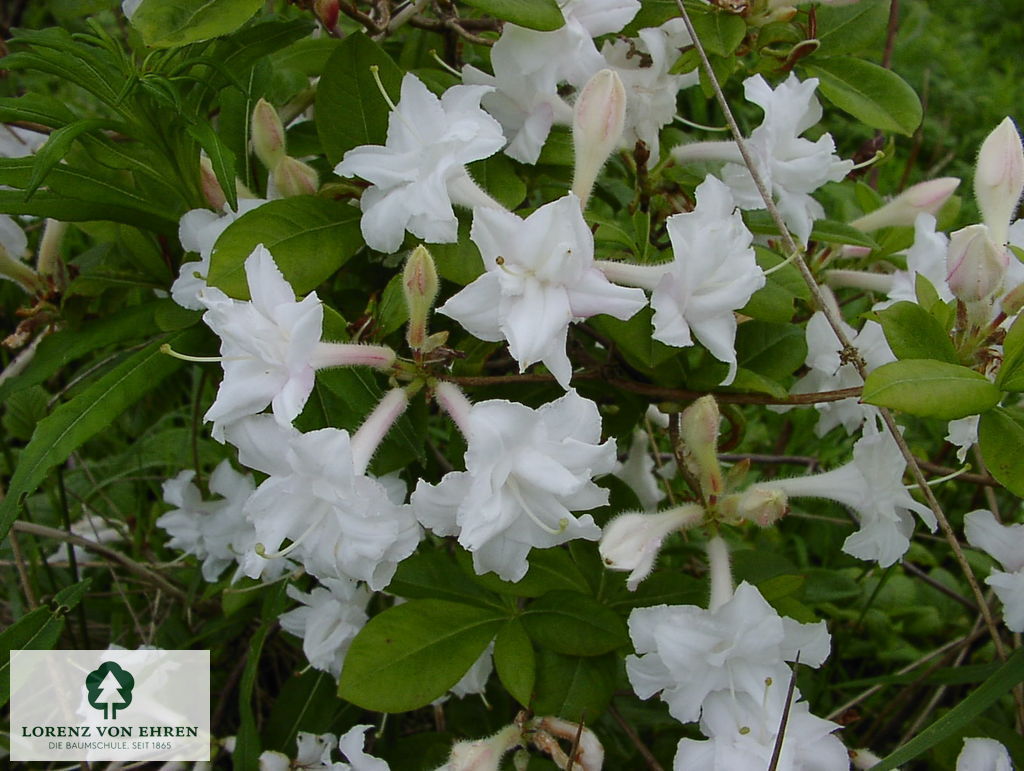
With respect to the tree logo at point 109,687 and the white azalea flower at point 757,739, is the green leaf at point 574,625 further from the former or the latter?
the tree logo at point 109,687

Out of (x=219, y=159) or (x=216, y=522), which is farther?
(x=216, y=522)

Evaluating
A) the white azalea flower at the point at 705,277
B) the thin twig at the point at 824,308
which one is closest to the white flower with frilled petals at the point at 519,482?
the white azalea flower at the point at 705,277

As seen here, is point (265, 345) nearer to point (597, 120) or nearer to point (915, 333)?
point (597, 120)

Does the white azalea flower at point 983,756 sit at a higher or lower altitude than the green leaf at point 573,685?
lower

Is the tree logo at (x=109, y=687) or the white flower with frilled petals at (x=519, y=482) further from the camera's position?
the tree logo at (x=109, y=687)

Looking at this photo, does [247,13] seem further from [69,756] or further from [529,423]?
[69,756]

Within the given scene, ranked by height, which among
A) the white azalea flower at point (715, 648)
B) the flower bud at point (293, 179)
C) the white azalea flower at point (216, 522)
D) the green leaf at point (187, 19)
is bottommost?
the white azalea flower at point (216, 522)

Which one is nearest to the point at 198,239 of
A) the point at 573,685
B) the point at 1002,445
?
the point at 573,685
